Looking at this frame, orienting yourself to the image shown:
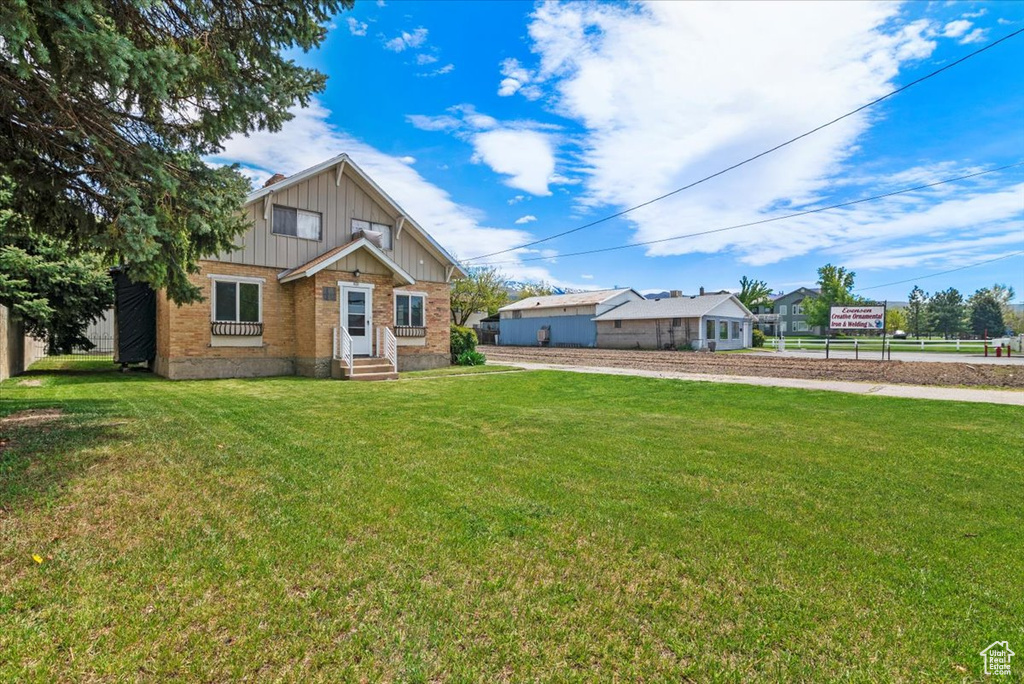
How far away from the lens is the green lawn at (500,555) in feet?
7.31

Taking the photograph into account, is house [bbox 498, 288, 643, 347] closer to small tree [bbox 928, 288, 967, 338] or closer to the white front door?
the white front door

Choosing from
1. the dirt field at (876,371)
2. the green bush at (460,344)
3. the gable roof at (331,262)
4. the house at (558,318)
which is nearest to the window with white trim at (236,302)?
the gable roof at (331,262)

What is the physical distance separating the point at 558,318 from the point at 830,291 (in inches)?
1421

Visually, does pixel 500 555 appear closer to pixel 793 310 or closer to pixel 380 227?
pixel 380 227

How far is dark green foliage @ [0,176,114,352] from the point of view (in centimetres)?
1270

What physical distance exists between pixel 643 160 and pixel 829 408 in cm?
1526

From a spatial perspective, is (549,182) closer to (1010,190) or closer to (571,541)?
(1010,190)

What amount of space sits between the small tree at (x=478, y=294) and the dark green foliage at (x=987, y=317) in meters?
64.9

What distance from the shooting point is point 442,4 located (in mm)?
11539

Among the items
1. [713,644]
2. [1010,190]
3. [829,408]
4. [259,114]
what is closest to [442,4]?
[259,114]

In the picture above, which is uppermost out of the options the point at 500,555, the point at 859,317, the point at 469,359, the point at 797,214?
the point at 797,214

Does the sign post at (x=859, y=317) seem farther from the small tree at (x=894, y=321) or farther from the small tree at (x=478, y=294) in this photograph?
the small tree at (x=894, y=321)

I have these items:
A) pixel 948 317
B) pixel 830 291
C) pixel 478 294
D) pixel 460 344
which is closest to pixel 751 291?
pixel 830 291

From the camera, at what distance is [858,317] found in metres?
27.2
